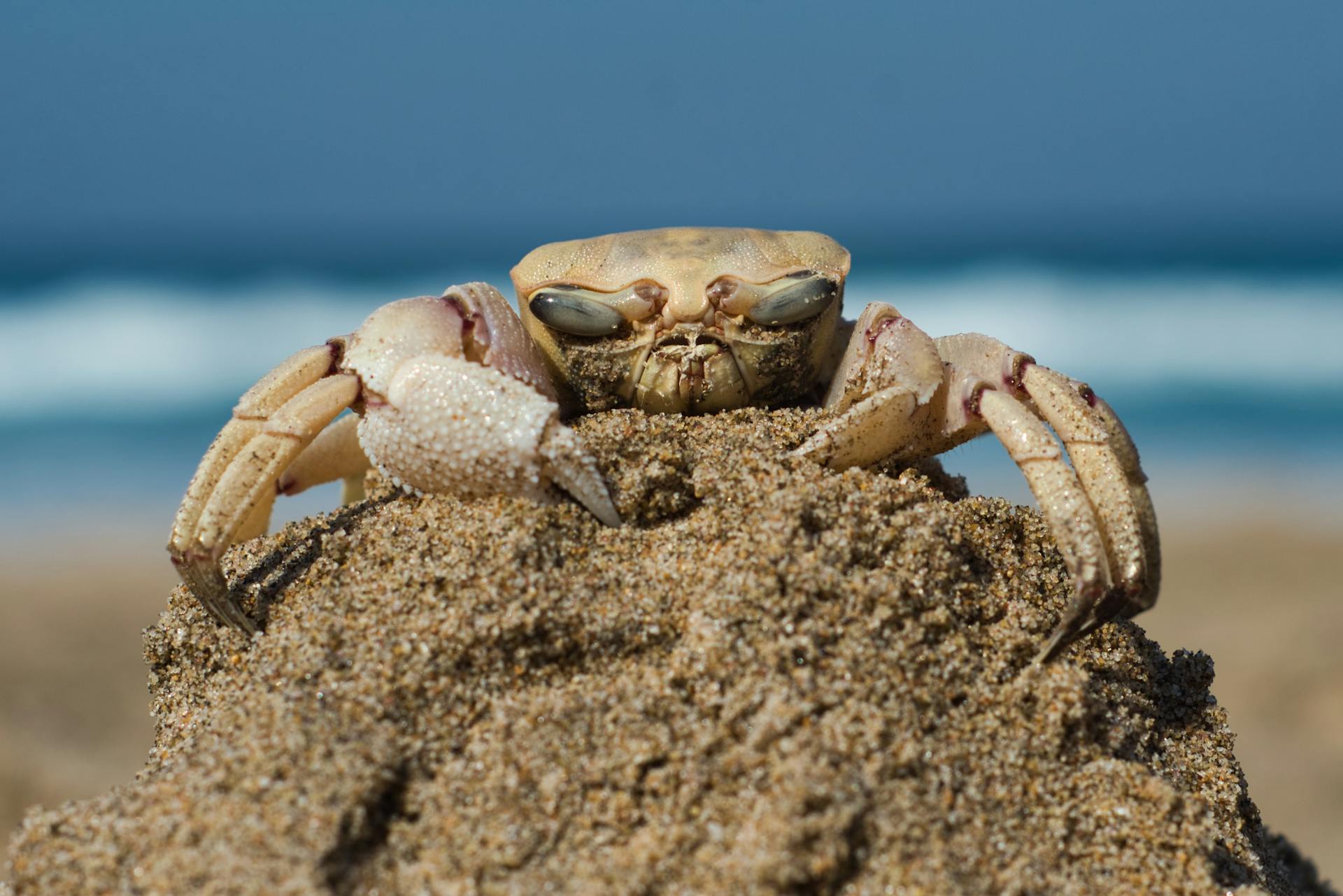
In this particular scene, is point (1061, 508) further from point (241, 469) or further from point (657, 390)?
point (241, 469)

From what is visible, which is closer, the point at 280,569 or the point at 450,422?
the point at 450,422

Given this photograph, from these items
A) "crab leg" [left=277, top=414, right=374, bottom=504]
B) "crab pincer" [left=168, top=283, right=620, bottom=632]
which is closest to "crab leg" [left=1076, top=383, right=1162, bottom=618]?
"crab pincer" [left=168, top=283, right=620, bottom=632]

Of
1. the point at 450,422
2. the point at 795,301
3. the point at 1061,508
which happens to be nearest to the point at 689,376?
the point at 795,301

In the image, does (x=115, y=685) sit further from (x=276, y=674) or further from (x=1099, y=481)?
(x=1099, y=481)

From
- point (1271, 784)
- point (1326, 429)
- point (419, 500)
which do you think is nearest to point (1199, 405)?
point (1326, 429)

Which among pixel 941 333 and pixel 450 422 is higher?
pixel 941 333

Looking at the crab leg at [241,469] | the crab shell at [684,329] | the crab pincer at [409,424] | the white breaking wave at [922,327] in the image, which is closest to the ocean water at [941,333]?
the white breaking wave at [922,327]
